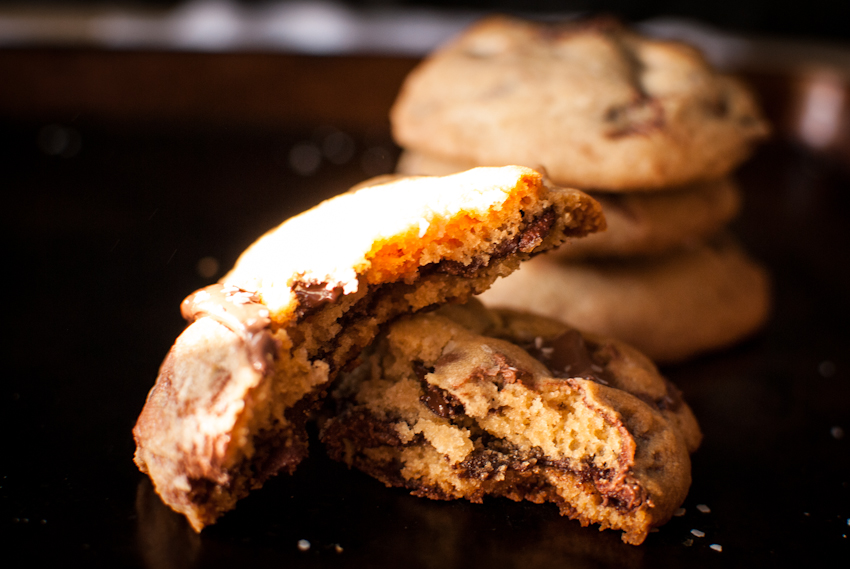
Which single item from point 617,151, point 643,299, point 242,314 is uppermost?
point 617,151

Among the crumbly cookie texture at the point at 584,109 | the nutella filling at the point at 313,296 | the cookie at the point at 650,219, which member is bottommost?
the cookie at the point at 650,219

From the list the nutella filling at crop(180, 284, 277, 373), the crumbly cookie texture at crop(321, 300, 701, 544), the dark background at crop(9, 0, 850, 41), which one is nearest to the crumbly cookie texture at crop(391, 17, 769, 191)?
the crumbly cookie texture at crop(321, 300, 701, 544)

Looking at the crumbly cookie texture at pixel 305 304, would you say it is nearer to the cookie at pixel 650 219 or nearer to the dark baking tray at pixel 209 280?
the dark baking tray at pixel 209 280

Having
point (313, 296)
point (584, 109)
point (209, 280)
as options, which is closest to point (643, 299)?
point (584, 109)

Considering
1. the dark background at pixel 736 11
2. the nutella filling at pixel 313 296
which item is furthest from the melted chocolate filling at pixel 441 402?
the dark background at pixel 736 11

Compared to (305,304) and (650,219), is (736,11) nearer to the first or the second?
(650,219)

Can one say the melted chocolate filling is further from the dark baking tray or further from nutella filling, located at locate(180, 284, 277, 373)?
nutella filling, located at locate(180, 284, 277, 373)

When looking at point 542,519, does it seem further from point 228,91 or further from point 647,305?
point 228,91
